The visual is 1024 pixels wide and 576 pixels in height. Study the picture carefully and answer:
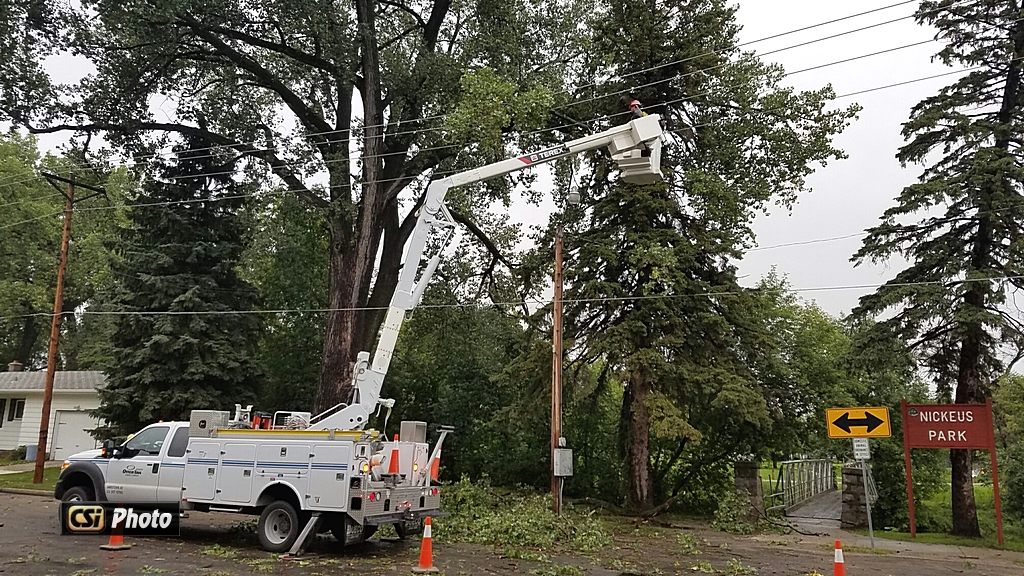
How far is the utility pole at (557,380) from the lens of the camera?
15.8 meters

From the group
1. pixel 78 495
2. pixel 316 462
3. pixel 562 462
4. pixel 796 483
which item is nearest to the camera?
pixel 316 462

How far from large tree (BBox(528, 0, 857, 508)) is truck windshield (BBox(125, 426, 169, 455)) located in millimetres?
9528

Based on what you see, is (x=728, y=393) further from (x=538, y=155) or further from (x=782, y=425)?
(x=538, y=155)

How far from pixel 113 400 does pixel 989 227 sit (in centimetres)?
2332

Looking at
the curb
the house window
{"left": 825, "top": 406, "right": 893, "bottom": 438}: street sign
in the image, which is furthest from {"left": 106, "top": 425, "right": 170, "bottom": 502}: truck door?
the house window

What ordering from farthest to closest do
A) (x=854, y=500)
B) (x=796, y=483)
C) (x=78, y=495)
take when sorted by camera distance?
(x=796, y=483) < (x=854, y=500) < (x=78, y=495)

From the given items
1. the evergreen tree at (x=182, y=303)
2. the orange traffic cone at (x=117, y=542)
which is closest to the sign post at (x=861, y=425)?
the orange traffic cone at (x=117, y=542)

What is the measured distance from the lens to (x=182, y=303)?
21969 mm

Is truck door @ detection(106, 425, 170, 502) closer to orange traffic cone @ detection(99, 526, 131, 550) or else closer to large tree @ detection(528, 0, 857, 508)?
orange traffic cone @ detection(99, 526, 131, 550)

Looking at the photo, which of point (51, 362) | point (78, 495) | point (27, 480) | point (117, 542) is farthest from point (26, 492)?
point (117, 542)

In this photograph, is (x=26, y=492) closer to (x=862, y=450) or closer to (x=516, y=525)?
(x=516, y=525)

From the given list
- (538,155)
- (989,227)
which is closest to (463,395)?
(538,155)

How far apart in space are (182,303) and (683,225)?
1500 cm

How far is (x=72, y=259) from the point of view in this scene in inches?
1678
